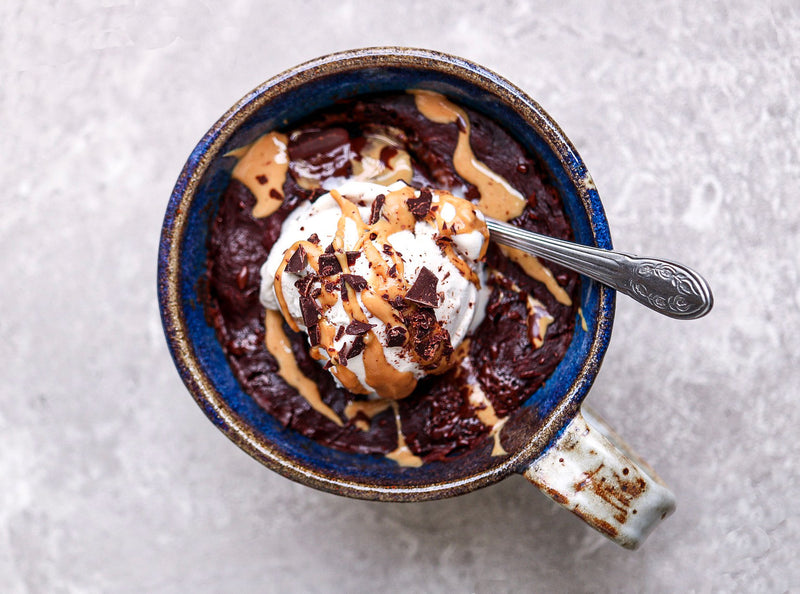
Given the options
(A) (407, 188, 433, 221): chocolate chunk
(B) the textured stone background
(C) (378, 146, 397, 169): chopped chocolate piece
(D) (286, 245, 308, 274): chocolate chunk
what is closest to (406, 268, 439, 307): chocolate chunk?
(A) (407, 188, 433, 221): chocolate chunk

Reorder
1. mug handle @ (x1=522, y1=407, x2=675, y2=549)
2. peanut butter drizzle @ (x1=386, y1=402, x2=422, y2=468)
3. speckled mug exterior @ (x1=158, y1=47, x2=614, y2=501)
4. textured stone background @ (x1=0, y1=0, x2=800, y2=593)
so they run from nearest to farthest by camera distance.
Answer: mug handle @ (x1=522, y1=407, x2=675, y2=549) < speckled mug exterior @ (x1=158, y1=47, x2=614, y2=501) < peanut butter drizzle @ (x1=386, y1=402, x2=422, y2=468) < textured stone background @ (x1=0, y1=0, x2=800, y2=593)

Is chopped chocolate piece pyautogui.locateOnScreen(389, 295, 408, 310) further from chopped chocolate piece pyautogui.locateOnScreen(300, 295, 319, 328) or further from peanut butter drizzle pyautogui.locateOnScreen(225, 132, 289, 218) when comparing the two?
peanut butter drizzle pyautogui.locateOnScreen(225, 132, 289, 218)

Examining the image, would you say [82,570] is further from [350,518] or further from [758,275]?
[758,275]

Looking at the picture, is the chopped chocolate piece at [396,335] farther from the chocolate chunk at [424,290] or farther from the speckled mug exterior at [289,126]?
the speckled mug exterior at [289,126]

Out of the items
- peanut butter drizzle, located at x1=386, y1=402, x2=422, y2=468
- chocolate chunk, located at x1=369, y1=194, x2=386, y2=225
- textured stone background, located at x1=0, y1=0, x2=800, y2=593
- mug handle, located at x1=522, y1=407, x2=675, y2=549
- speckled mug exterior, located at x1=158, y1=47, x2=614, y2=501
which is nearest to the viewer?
mug handle, located at x1=522, y1=407, x2=675, y2=549

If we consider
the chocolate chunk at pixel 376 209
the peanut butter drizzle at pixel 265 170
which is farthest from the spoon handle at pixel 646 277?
the peanut butter drizzle at pixel 265 170

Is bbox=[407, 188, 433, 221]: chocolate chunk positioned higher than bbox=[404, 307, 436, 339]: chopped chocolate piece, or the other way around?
bbox=[407, 188, 433, 221]: chocolate chunk
